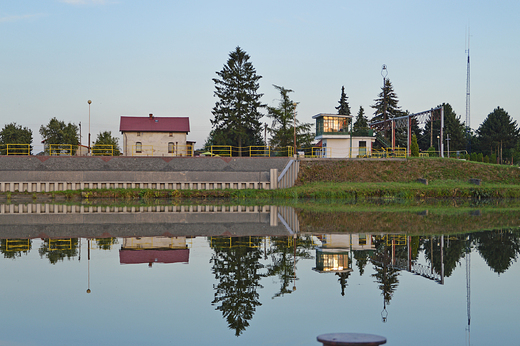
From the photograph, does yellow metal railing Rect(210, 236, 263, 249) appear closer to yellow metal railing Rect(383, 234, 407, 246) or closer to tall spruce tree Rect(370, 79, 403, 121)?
yellow metal railing Rect(383, 234, 407, 246)

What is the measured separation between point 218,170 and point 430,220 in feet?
83.4

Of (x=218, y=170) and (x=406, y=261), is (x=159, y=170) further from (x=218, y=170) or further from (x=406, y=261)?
(x=406, y=261)

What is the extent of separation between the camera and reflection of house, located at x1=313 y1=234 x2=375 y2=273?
11.9m

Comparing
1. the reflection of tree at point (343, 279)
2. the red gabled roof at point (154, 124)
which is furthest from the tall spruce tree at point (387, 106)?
the reflection of tree at point (343, 279)

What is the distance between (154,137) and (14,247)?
3678 centimetres

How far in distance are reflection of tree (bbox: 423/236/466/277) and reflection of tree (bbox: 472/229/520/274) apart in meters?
0.50

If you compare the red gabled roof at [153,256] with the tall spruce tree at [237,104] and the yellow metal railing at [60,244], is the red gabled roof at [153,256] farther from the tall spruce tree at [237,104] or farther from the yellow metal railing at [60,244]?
the tall spruce tree at [237,104]

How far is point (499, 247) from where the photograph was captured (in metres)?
14.5

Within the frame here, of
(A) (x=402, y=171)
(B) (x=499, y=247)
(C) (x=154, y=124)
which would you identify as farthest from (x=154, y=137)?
(B) (x=499, y=247)

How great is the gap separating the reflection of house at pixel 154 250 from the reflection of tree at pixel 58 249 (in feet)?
4.35

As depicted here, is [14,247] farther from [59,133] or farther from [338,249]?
[59,133]

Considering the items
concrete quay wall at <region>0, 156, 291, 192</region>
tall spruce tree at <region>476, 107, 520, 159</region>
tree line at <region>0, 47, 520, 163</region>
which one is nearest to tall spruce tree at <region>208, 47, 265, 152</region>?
tree line at <region>0, 47, 520, 163</region>

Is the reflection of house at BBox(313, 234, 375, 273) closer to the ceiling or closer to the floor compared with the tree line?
closer to the floor

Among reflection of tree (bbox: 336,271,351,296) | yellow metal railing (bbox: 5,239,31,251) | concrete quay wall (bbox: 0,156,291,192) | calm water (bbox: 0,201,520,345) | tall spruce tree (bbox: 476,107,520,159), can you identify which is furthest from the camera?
tall spruce tree (bbox: 476,107,520,159)
